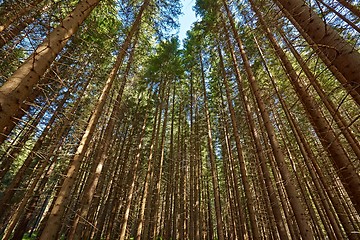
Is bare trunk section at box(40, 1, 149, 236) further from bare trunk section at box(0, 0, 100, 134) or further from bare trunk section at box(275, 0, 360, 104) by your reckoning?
bare trunk section at box(275, 0, 360, 104)

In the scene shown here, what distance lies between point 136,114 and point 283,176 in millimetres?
11748

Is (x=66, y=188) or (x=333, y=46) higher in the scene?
(x=333, y=46)

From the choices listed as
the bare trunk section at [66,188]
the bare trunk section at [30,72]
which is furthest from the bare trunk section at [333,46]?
the bare trunk section at [66,188]

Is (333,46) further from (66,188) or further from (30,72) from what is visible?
(66,188)

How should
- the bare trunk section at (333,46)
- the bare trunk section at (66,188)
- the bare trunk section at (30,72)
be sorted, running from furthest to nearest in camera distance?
1. the bare trunk section at (66,188)
2. the bare trunk section at (30,72)
3. the bare trunk section at (333,46)

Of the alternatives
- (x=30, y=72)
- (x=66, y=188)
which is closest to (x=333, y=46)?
(x=30, y=72)

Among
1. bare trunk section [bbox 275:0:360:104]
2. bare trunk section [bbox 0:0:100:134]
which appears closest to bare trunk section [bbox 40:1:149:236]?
bare trunk section [bbox 0:0:100:134]

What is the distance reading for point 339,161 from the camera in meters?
2.89

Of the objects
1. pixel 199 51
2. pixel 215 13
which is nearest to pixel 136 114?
pixel 199 51

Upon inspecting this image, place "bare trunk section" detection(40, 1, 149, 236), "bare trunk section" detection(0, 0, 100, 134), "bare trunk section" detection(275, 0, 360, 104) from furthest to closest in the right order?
"bare trunk section" detection(40, 1, 149, 236) < "bare trunk section" detection(0, 0, 100, 134) < "bare trunk section" detection(275, 0, 360, 104)

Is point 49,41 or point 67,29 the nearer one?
point 49,41

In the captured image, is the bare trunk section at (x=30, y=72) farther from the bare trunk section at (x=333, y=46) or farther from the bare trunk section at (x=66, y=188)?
the bare trunk section at (x=333, y=46)

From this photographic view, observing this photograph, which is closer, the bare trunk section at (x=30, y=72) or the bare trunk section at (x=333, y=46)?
the bare trunk section at (x=333, y=46)

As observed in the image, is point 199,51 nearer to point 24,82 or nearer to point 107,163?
point 107,163
